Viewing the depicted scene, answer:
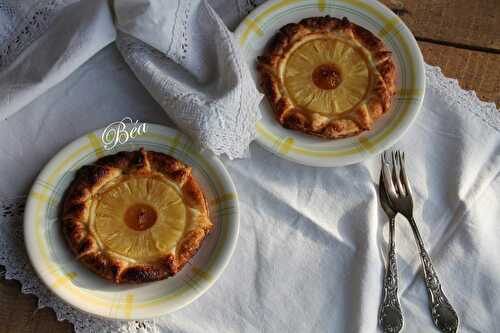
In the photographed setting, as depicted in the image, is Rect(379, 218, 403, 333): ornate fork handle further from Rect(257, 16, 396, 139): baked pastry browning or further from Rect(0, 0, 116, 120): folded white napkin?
Rect(0, 0, 116, 120): folded white napkin

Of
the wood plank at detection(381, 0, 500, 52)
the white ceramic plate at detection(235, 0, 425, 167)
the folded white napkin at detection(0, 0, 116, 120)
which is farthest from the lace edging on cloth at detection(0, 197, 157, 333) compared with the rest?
the wood plank at detection(381, 0, 500, 52)

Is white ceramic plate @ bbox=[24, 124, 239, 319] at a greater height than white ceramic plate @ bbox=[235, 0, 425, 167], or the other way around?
white ceramic plate @ bbox=[235, 0, 425, 167]

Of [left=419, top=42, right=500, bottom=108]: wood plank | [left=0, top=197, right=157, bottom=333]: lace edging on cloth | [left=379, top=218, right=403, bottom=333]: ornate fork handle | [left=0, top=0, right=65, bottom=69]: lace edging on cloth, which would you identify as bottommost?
[left=0, top=197, right=157, bottom=333]: lace edging on cloth

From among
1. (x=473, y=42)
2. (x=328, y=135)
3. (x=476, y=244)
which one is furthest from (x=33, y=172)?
(x=473, y=42)

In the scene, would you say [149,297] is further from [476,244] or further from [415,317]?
[476,244]

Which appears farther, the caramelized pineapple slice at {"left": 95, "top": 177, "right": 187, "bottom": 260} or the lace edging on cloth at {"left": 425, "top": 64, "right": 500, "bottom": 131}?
the lace edging on cloth at {"left": 425, "top": 64, "right": 500, "bottom": 131}
